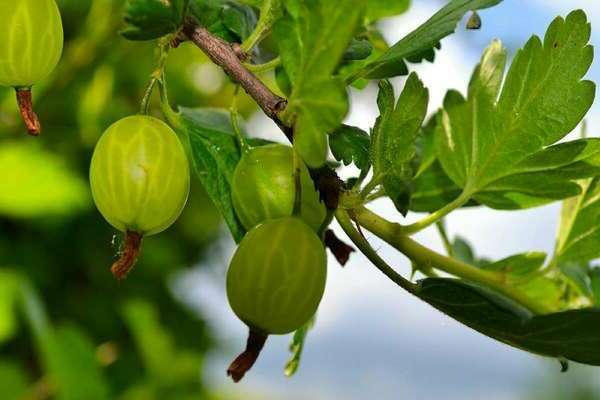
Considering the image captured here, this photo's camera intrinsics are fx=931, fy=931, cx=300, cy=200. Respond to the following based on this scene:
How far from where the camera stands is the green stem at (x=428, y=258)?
23.5 inches

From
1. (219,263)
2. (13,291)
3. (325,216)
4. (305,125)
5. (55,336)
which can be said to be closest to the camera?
(305,125)

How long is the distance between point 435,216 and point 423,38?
16 centimetres

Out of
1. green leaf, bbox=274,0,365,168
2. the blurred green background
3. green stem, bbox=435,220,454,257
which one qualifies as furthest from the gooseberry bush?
the blurred green background

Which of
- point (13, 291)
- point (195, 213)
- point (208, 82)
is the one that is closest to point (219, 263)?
point (195, 213)

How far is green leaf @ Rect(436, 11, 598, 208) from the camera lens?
0.58 metres

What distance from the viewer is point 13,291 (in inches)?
67.6

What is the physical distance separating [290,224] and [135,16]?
0.14 metres

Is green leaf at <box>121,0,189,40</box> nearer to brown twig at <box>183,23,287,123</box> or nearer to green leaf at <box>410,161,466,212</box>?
brown twig at <box>183,23,287,123</box>

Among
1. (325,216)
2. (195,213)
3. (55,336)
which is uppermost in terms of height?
(325,216)

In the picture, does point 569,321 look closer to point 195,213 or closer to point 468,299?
point 468,299

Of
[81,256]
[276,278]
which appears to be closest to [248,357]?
[276,278]

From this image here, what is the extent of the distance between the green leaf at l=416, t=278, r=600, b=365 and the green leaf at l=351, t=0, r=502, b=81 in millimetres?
128

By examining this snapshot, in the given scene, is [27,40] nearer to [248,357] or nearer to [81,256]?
[248,357]

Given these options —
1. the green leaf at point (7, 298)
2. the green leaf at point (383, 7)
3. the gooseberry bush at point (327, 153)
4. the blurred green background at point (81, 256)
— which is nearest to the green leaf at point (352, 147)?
the gooseberry bush at point (327, 153)
